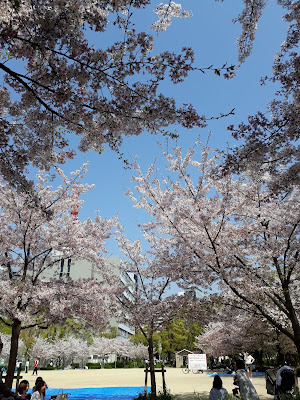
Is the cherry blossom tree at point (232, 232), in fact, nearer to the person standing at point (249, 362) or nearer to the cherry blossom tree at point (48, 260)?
the cherry blossom tree at point (48, 260)

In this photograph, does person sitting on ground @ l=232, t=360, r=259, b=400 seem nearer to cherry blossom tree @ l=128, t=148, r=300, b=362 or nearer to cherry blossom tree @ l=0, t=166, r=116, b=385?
cherry blossom tree @ l=128, t=148, r=300, b=362

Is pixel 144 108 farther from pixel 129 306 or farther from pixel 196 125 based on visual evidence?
pixel 129 306

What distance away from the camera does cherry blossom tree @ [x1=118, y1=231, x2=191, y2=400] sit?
35.9ft

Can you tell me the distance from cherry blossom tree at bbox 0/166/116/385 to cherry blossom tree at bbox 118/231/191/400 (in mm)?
1036

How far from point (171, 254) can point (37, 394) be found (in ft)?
17.6

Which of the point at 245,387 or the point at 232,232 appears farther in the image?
the point at 232,232

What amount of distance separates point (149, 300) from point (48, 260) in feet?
14.0

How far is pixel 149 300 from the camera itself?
41.3 ft

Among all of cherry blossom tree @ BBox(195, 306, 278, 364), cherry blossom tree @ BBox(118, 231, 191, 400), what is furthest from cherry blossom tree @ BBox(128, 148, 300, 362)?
cherry blossom tree @ BBox(195, 306, 278, 364)

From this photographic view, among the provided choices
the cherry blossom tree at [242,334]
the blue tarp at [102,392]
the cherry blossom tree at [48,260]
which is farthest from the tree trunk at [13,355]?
the cherry blossom tree at [242,334]

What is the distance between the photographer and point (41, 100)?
4.36 m

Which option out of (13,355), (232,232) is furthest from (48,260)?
(232,232)

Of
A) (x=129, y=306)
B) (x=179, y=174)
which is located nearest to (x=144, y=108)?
(x=179, y=174)

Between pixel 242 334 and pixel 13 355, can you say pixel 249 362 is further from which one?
pixel 13 355
